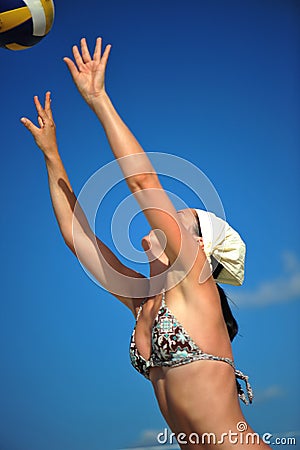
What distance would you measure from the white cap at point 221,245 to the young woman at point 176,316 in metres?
0.02

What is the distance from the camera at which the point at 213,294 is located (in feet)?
6.04

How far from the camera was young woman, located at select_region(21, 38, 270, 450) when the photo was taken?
163cm

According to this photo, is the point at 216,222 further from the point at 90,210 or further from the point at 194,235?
the point at 90,210

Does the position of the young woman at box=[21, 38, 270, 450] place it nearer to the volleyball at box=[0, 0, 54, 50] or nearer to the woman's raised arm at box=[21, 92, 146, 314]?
the woman's raised arm at box=[21, 92, 146, 314]

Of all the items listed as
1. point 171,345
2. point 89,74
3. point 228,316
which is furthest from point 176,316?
point 89,74

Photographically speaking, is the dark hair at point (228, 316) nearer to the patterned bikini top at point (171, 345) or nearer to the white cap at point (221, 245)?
the white cap at point (221, 245)

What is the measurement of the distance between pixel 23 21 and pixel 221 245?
4.05 ft

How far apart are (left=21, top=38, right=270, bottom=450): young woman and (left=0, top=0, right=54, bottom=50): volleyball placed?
2.79ft

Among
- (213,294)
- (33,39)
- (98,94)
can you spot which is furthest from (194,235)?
(33,39)

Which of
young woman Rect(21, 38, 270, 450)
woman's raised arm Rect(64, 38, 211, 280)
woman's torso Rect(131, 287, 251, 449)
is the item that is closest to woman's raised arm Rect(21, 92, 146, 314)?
young woman Rect(21, 38, 270, 450)

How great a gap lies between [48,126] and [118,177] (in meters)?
0.48

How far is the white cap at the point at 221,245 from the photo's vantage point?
1.95 metres

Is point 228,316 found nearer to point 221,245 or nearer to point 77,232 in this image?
point 221,245

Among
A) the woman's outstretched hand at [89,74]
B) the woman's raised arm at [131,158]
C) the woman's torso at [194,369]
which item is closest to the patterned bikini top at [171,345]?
the woman's torso at [194,369]
